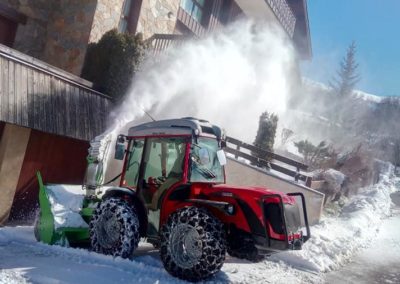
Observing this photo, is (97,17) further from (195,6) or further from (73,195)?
(195,6)

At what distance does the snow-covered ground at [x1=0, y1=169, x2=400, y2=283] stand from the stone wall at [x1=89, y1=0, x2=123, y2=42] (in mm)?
6052

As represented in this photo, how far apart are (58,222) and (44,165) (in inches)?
130

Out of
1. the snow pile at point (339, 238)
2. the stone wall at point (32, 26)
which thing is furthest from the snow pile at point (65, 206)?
the stone wall at point (32, 26)

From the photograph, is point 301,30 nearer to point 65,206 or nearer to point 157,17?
point 157,17

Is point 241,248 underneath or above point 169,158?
underneath

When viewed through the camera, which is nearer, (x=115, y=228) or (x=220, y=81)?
(x=115, y=228)

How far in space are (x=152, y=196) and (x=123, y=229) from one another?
721mm

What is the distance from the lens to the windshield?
19.9 feet

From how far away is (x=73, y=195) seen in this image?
24.1 ft

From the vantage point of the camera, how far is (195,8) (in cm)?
1775

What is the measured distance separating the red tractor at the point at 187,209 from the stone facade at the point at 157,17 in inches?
290

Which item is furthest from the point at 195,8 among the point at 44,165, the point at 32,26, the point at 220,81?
the point at 44,165

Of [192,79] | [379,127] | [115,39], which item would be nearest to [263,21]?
[192,79]

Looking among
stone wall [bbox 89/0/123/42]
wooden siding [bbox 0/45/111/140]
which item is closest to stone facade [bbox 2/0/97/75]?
stone wall [bbox 89/0/123/42]
